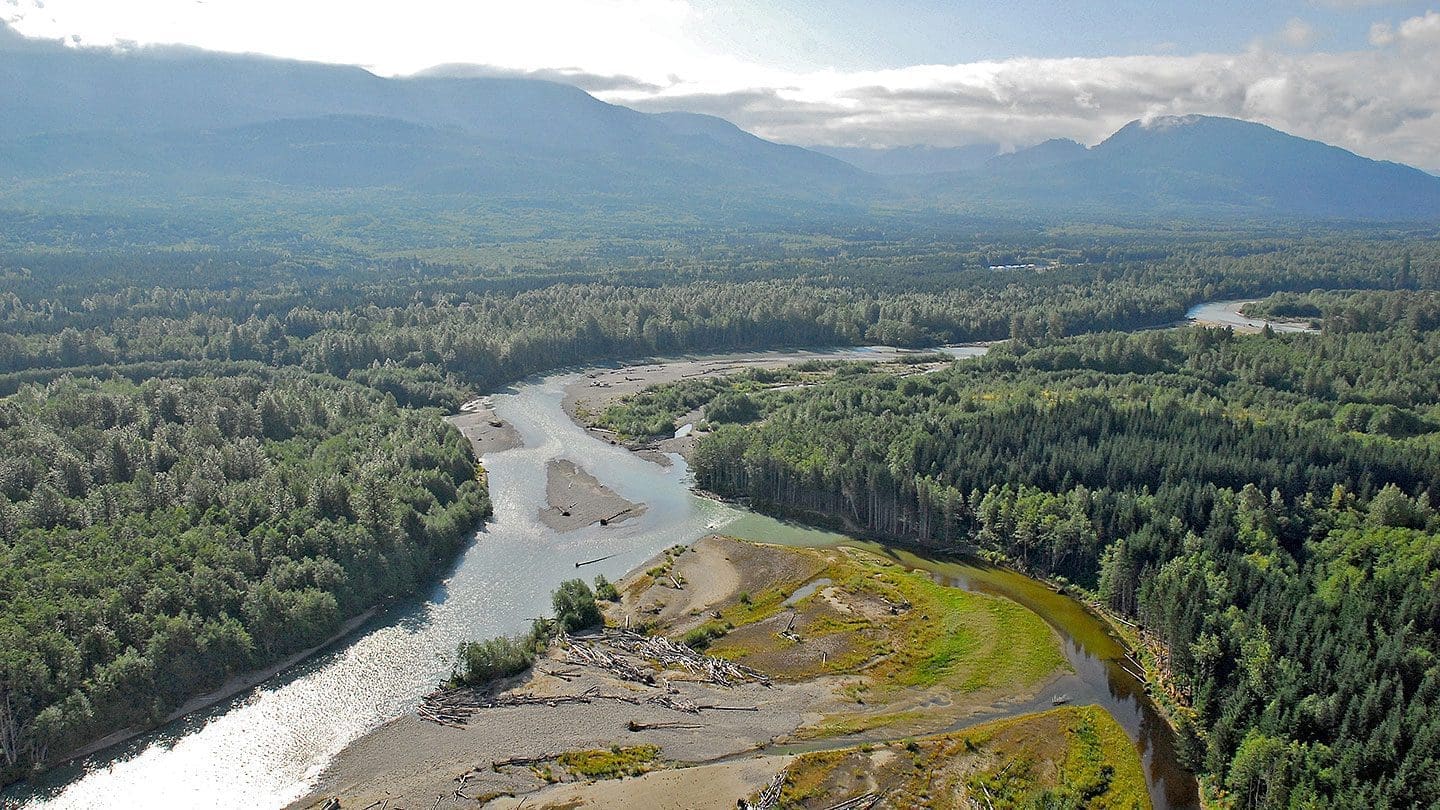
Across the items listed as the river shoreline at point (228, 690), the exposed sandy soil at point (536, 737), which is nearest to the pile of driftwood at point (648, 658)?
the exposed sandy soil at point (536, 737)

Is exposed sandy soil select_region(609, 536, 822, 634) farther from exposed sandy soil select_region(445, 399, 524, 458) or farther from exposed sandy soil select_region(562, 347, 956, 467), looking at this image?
exposed sandy soil select_region(445, 399, 524, 458)

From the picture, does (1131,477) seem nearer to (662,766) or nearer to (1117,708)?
(1117,708)

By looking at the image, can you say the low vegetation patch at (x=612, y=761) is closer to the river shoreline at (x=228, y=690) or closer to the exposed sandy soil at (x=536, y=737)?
the exposed sandy soil at (x=536, y=737)

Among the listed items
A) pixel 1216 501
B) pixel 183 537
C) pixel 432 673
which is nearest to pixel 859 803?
pixel 432 673

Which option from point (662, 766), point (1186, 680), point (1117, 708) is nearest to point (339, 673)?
point (662, 766)

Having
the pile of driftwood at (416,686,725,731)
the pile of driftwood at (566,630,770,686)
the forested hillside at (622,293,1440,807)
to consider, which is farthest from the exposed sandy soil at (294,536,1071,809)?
the forested hillside at (622,293,1440,807)
